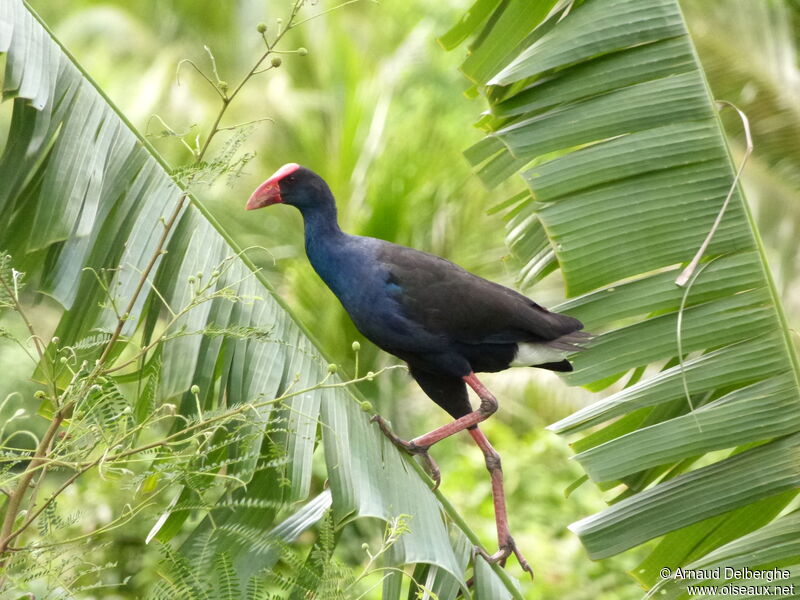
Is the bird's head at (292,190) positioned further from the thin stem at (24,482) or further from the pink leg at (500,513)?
the thin stem at (24,482)

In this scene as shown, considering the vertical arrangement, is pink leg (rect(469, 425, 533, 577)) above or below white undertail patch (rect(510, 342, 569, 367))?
below

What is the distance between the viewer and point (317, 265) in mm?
2762

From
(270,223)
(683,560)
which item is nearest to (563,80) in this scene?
(683,560)

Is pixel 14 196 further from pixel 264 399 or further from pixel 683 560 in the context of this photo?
pixel 683 560

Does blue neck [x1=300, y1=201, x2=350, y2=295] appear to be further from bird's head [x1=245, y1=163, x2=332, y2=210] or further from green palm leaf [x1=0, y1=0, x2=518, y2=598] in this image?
green palm leaf [x1=0, y1=0, x2=518, y2=598]

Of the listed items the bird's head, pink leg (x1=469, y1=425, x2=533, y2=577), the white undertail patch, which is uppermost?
the bird's head

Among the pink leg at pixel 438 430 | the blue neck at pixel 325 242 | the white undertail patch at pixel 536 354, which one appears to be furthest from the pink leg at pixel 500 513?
the blue neck at pixel 325 242

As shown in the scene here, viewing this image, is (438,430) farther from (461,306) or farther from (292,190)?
(292,190)

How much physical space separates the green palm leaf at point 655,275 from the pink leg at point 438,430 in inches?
12.5

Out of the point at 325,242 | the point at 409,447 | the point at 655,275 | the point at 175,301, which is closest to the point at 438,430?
the point at 409,447

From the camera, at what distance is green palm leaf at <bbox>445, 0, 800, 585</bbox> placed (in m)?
2.46

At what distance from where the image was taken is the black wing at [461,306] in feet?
8.87

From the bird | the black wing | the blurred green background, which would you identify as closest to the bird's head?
the bird

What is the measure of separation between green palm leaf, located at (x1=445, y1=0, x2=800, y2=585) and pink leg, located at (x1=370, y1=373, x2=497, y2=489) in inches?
12.5
